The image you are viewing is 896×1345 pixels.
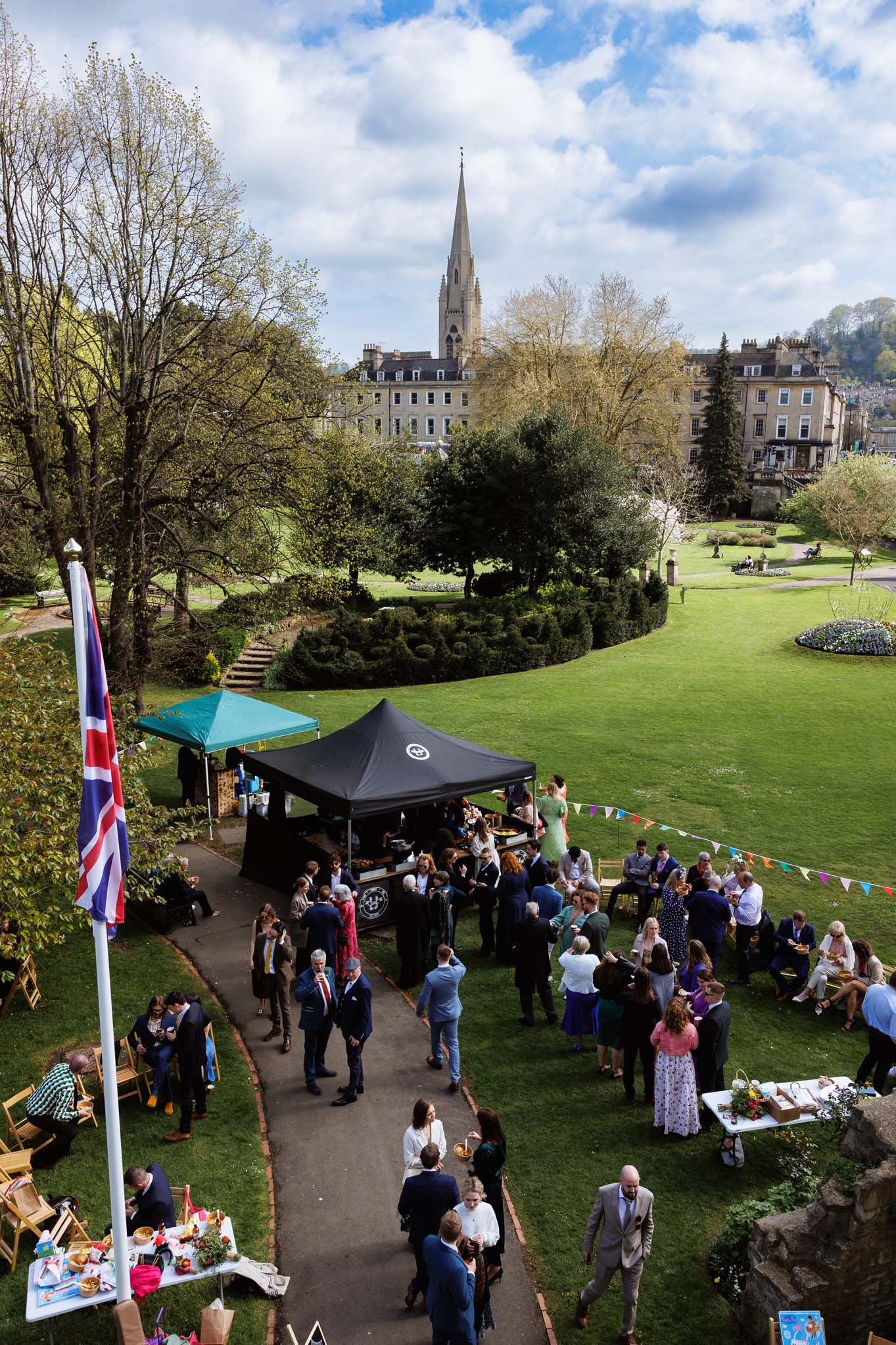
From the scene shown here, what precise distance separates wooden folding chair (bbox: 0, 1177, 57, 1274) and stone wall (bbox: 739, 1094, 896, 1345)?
5.49 metres

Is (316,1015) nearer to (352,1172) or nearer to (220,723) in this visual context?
(352,1172)

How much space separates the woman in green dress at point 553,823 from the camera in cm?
1484

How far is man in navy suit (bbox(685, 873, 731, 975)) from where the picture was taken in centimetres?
1164

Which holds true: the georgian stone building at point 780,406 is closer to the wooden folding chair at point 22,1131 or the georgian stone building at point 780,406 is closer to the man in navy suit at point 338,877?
the man in navy suit at point 338,877

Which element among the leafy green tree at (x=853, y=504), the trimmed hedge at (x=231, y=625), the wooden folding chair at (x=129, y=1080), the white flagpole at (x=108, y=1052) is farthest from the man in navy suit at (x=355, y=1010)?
the leafy green tree at (x=853, y=504)

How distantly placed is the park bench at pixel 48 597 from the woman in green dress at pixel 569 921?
31.2 meters

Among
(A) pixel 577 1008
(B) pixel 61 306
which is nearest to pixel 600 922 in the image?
(A) pixel 577 1008

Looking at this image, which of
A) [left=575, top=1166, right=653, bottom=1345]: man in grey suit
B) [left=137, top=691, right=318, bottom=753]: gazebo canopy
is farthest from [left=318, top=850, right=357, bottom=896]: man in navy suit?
[left=575, top=1166, right=653, bottom=1345]: man in grey suit

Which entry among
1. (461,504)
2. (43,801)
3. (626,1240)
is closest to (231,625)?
(461,504)

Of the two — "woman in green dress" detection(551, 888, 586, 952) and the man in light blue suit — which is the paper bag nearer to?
the man in light blue suit

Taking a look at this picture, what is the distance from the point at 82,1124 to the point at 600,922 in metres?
5.88

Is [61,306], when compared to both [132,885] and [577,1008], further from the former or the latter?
[577,1008]

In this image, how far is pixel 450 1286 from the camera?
591 cm

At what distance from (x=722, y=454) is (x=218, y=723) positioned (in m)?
71.4
